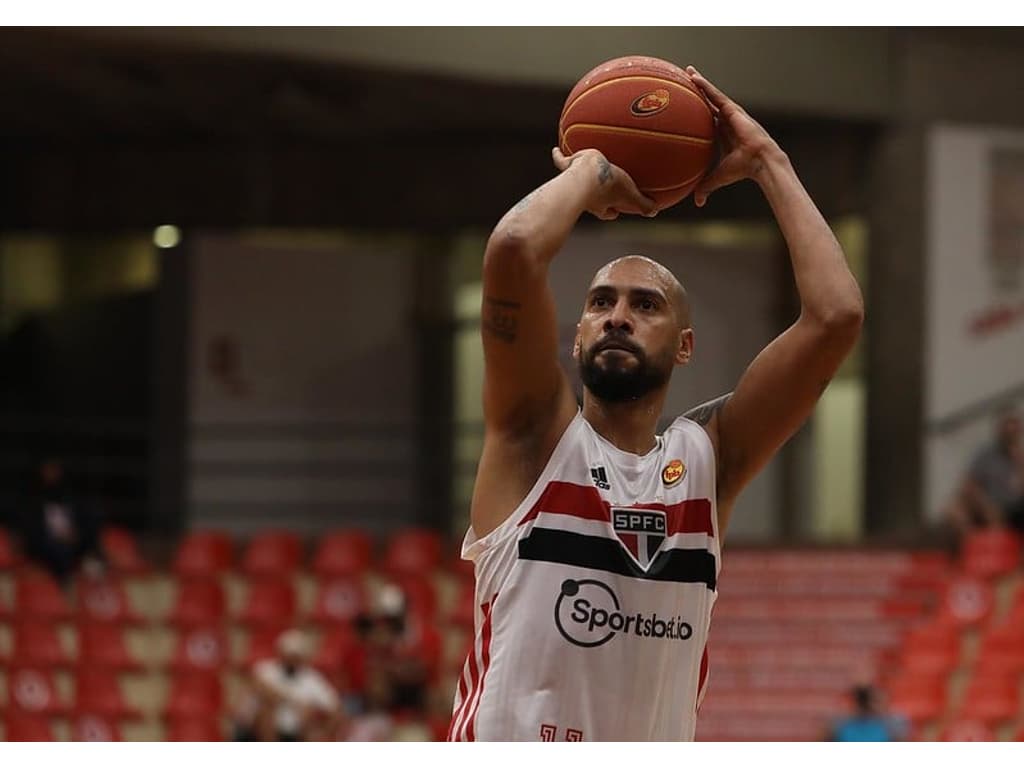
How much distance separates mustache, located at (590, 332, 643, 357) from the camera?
3.23m

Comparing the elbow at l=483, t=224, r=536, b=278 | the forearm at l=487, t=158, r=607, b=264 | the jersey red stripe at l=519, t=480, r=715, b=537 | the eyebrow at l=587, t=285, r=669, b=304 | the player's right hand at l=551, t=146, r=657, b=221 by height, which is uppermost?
the player's right hand at l=551, t=146, r=657, b=221

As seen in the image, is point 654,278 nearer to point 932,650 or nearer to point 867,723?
point 867,723

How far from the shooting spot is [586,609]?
3150mm

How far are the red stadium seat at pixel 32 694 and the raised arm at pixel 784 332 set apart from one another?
7750mm

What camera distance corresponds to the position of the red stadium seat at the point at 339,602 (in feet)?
38.3

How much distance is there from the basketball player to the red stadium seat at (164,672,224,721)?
7.58m

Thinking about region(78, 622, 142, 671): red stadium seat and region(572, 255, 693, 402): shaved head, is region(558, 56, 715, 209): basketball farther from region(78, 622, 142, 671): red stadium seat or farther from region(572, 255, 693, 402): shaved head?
region(78, 622, 142, 671): red stadium seat

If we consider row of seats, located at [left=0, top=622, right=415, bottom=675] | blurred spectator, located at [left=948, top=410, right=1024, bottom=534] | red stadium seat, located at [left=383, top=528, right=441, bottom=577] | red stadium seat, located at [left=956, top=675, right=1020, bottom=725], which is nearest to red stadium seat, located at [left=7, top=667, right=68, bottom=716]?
row of seats, located at [left=0, top=622, right=415, bottom=675]

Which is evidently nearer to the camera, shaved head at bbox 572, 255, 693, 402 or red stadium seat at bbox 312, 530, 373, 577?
shaved head at bbox 572, 255, 693, 402

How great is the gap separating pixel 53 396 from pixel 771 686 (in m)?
8.36

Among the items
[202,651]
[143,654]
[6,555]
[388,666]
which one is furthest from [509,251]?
[6,555]

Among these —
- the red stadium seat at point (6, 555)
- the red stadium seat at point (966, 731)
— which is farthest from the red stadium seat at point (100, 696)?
the red stadium seat at point (966, 731)

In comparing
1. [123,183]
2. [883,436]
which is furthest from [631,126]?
[123,183]
